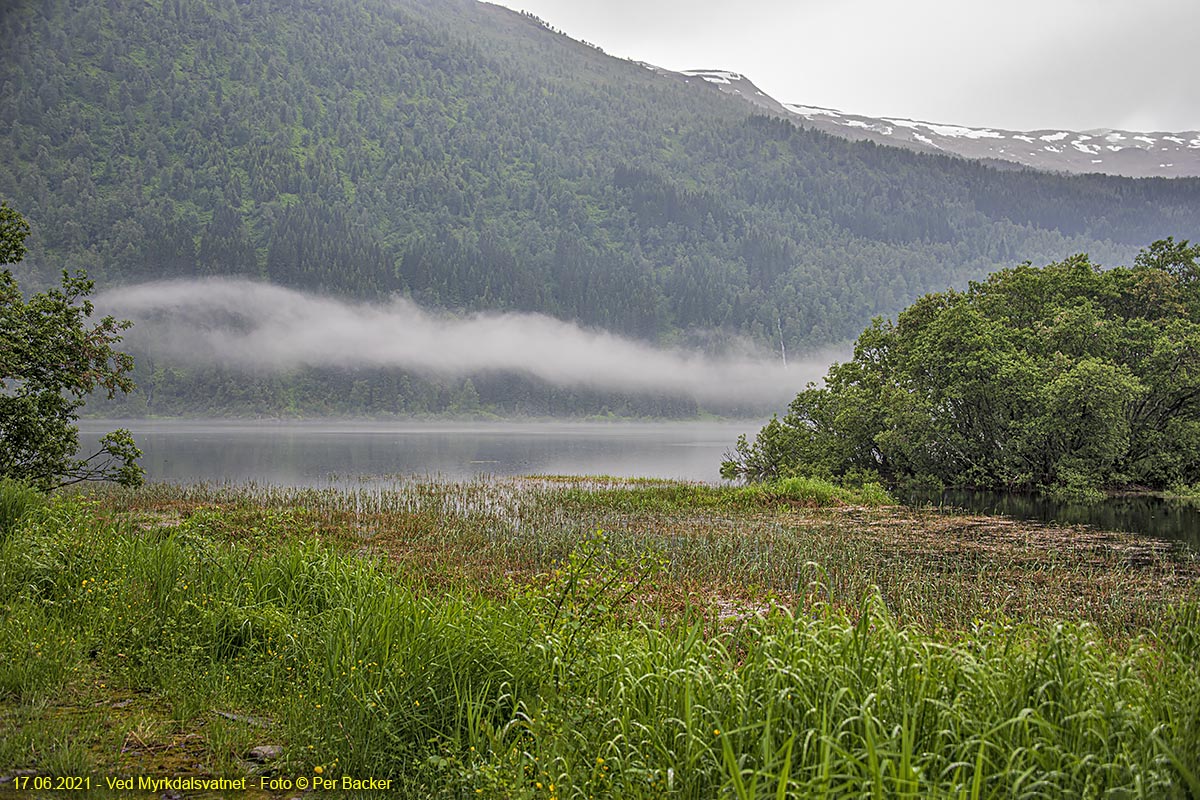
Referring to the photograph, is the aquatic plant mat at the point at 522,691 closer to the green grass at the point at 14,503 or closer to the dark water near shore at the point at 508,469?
the green grass at the point at 14,503

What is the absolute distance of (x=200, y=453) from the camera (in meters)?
51.3

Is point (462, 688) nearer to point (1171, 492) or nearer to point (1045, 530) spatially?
point (1045, 530)

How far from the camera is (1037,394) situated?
29641 millimetres

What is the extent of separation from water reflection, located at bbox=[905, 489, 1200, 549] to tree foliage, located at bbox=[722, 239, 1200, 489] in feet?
6.24

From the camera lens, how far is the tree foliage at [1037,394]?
29594 millimetres

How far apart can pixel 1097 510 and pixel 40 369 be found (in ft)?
95.6

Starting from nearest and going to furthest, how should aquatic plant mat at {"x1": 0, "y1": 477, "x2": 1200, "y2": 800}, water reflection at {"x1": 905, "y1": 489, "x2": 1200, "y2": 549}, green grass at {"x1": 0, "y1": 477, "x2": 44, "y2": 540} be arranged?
aquatic plant mat at {"x1": 0, "y1": 477, "x2": 1200, "y2": 800}, green grass at {"x1": 0, "y1": 477, "x2": 44, "y2": 540}, water reflection at {"x1": 905, "y1": 489, "x2": 1200, "y2": 549}

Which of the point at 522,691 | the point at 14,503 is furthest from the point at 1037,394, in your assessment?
the point at 14,503

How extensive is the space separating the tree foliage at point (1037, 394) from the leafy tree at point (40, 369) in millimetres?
25841

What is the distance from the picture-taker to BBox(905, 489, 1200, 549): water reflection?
20891 mm

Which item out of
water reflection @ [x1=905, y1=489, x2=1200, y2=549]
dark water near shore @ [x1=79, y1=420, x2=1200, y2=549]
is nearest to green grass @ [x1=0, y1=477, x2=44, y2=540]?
dark water near shore @ [x1=79, y1=420, x2=1200, y2=549]

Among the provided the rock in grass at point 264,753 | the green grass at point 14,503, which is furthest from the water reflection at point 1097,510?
the green grass at point 14,503

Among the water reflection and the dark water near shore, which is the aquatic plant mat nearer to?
the water reflection

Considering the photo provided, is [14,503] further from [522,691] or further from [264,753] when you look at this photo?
[522,691]
